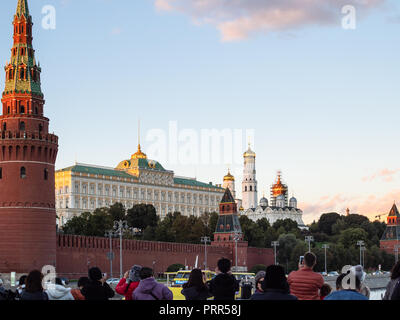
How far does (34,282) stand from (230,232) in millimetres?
97979

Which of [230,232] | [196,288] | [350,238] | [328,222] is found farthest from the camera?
[328,222]

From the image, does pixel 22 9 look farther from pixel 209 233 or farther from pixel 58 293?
pixel 58 293

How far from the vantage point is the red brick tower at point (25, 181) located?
63375 mm

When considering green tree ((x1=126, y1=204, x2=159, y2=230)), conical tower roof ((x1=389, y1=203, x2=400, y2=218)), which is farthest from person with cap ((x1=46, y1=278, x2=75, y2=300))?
conical tower roof ((x1=389, y1=203, x2=400, y2=218))

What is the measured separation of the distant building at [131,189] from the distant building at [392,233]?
42.0m

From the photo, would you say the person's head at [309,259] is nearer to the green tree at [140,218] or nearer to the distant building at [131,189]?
the green tree at [140,218]

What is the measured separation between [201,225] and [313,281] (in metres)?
99.1

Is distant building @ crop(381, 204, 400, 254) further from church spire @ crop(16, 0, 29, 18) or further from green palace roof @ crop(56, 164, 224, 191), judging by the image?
church spire @ crop(16, 0, 29, 18)

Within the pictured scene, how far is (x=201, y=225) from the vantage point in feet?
367

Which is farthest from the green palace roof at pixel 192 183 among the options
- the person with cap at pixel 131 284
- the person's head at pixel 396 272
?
the person's head at pixel 396 272

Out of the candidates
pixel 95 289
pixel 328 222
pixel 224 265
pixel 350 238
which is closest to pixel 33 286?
pixel 95 289

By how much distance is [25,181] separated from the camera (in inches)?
2504

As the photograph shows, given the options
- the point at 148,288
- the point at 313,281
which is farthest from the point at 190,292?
the point at 313,281

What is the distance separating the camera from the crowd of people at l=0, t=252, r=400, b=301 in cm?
1108
